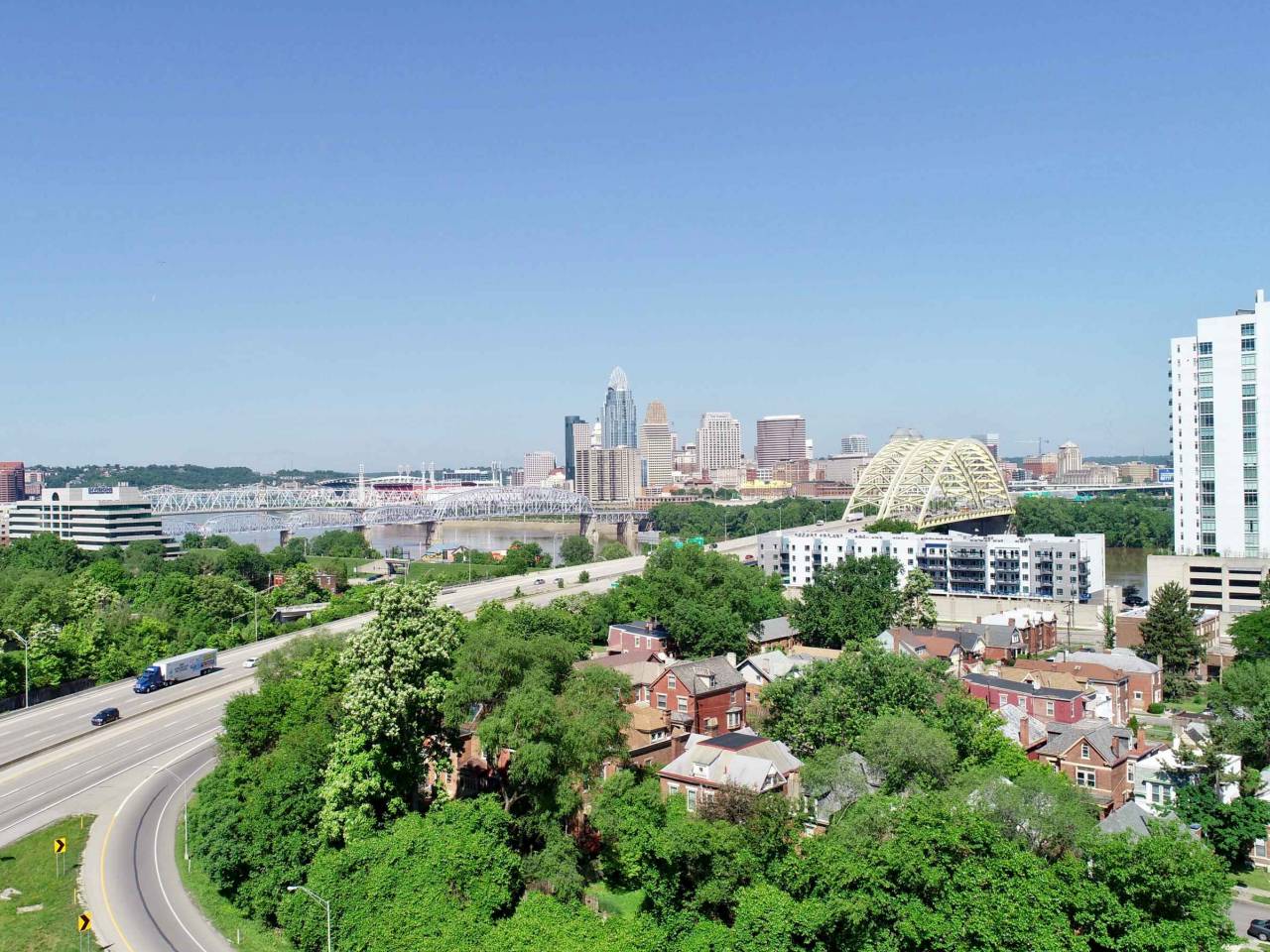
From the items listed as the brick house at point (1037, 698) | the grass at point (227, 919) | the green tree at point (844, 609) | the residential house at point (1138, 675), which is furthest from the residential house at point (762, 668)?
the grass at point (227, 919)

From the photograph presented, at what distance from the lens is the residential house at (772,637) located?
216 ft

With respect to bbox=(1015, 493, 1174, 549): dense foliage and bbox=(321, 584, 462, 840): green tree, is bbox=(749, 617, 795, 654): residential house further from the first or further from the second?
bbox=(1015, 493, 1174, 549): dense foliage

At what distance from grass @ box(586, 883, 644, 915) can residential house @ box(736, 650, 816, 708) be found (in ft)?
55.8

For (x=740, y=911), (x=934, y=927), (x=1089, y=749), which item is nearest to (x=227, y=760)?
(x=740, y=911)

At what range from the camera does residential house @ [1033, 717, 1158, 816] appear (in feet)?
128

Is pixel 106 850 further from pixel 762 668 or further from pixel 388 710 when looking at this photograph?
pixel 762 668

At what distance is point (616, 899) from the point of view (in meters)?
32.8

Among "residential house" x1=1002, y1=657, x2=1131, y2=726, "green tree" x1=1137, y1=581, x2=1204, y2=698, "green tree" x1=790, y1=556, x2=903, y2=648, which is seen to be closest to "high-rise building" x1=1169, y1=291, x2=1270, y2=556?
"green tree" x1=1137, y1=581, x2=1204, y2=698

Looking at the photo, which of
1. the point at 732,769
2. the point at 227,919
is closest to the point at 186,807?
the point at 227,919

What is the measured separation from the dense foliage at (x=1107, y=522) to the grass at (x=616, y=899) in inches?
5031

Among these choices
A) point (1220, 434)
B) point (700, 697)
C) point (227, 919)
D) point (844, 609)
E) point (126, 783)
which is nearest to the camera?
point (227, 919)

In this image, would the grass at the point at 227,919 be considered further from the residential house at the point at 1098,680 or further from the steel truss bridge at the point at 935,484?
the steel truss bridge at the point at 935,484

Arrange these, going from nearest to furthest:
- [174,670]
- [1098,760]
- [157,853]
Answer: [157,853]
[1098,760]
[174,670]

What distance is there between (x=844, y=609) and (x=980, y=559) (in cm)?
3218
